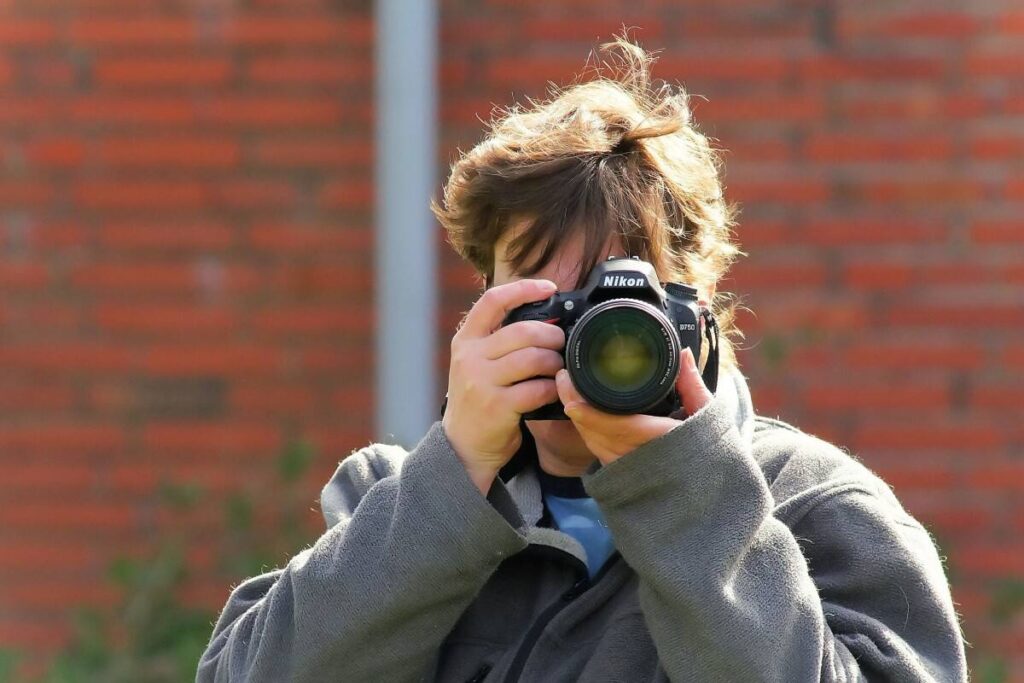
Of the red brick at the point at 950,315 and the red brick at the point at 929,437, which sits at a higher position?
the red brick at the point at 950,315

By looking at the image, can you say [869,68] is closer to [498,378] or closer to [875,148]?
[875,148]

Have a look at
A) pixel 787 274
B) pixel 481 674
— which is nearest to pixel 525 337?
pixel 481 674

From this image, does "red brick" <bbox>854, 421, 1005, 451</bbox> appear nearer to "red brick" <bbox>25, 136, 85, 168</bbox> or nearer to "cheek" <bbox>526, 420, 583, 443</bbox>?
"cheek" <bbox>526, 420, 583, 443</bbox>

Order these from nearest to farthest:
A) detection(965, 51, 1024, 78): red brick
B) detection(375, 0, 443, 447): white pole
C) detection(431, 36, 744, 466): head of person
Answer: detection(431, 36, 744, 466): head of person
detection(375, 0, 443, 447): white pole
detection(965, 51, 1024, 78): red brick

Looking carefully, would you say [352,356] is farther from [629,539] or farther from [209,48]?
[629,539]

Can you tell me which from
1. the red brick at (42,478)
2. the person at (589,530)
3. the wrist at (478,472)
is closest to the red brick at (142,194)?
the red brick at (42,478)

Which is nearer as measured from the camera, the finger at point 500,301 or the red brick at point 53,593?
the finger at point 500,301

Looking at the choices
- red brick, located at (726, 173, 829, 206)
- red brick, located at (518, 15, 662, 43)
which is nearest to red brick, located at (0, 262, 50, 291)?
red brick, located at (518, 15, 662, 43)

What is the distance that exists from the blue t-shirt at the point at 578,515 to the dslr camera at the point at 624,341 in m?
0.21

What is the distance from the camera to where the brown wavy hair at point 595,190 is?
1.57 meters

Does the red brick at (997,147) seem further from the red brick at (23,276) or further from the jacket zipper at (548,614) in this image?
the red brick at (23,276)

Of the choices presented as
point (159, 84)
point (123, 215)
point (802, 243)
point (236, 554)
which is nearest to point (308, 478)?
point (236, 554)

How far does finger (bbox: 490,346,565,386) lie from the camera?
1479mm

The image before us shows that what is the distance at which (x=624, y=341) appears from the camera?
4.68ft
